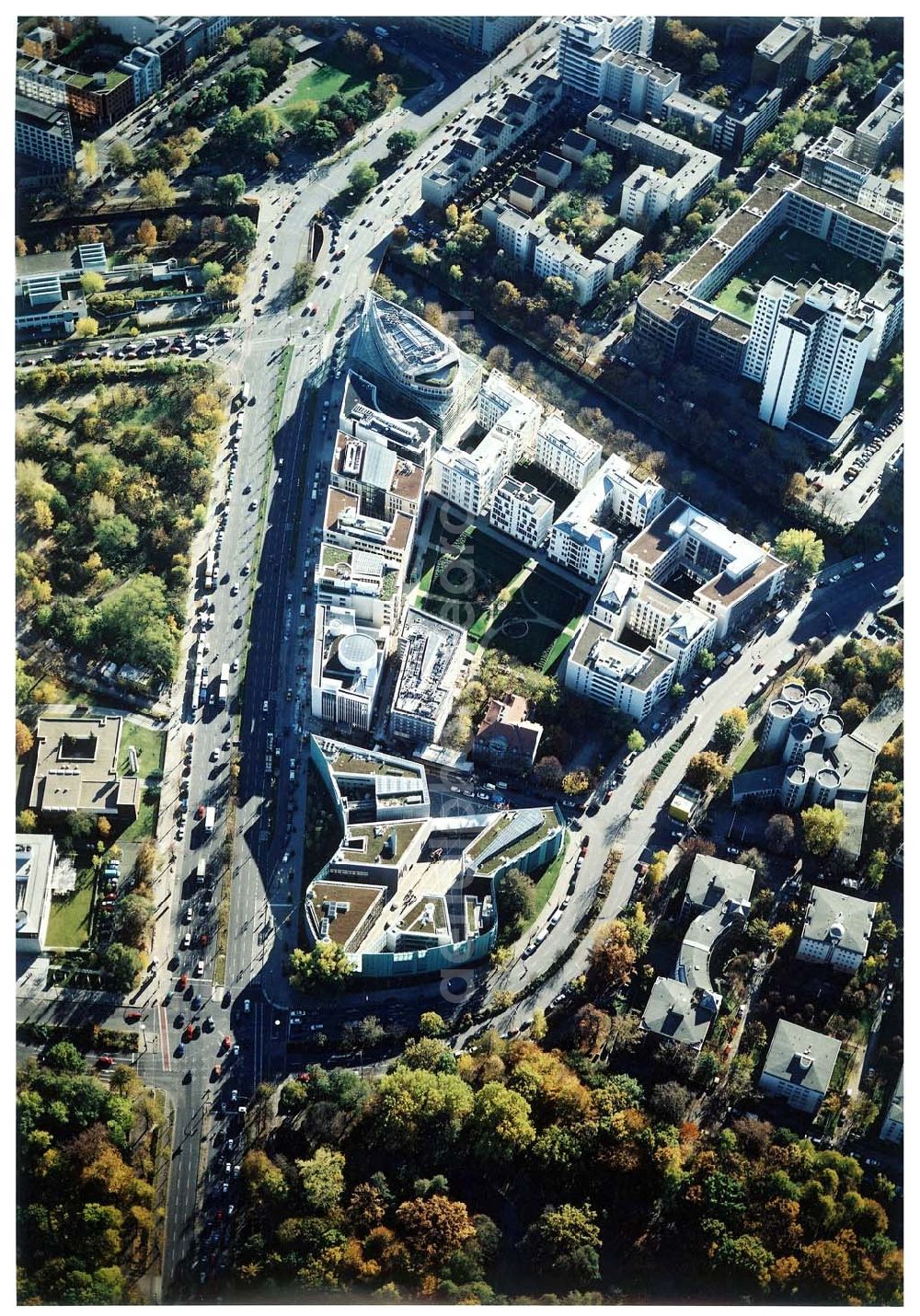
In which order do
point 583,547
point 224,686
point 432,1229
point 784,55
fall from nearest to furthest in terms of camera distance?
point 432,1229, point 224,686, point 583,547, point 784,55

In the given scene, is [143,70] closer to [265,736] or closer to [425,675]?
[425,675]

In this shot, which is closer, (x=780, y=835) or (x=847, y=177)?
(x=780, y=835)

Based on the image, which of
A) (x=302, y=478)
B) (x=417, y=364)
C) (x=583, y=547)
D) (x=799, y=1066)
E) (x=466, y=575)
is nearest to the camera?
(x=799, y=1066)

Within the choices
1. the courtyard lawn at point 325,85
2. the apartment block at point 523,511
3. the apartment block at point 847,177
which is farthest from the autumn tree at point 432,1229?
the courtyard lawn at point 325,85

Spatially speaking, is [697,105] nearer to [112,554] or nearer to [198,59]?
[198,59]

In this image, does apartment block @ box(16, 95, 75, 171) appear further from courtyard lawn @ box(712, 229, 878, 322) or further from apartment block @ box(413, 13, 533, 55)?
courtyard lawn @ box(712, 229, 878, 322)

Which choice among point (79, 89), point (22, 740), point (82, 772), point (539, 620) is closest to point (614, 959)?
point (539, 620)

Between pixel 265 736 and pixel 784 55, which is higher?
pixel 784 55
